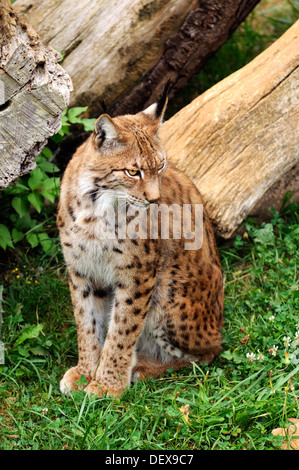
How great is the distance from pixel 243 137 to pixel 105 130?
1.75 metres

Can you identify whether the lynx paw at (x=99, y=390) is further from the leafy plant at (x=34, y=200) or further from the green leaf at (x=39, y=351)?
the leafy plant at (x=34, y=200)

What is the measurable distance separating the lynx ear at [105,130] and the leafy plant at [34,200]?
1298mm

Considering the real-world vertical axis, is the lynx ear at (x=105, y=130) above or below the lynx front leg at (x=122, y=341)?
above

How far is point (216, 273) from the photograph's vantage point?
14.9ft

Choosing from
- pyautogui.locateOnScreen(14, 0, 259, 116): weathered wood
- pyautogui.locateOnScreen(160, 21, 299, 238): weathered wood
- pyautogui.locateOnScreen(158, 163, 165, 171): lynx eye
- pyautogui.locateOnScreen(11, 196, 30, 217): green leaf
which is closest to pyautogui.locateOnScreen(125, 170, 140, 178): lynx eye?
pyautogui.locateOnScreen(158, 163, 165, 171): lynx eye

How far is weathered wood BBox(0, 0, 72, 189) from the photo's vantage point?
329 cm

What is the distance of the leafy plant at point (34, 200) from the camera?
5109mm

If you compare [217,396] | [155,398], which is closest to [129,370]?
[155,398]

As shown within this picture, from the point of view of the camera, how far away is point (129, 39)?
573cm

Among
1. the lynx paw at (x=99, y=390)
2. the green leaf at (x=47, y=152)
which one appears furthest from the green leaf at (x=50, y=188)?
the lynx paw at (x=99, y=390)

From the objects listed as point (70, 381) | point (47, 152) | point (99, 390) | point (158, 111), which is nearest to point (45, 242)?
point (47, 152)

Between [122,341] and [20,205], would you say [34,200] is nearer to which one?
[20,205]

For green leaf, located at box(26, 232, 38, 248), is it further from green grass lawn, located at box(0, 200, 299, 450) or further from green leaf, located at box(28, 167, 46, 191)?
green leaf, located at box(28, 167, 46, 191)

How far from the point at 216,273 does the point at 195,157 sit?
3.59 ft
